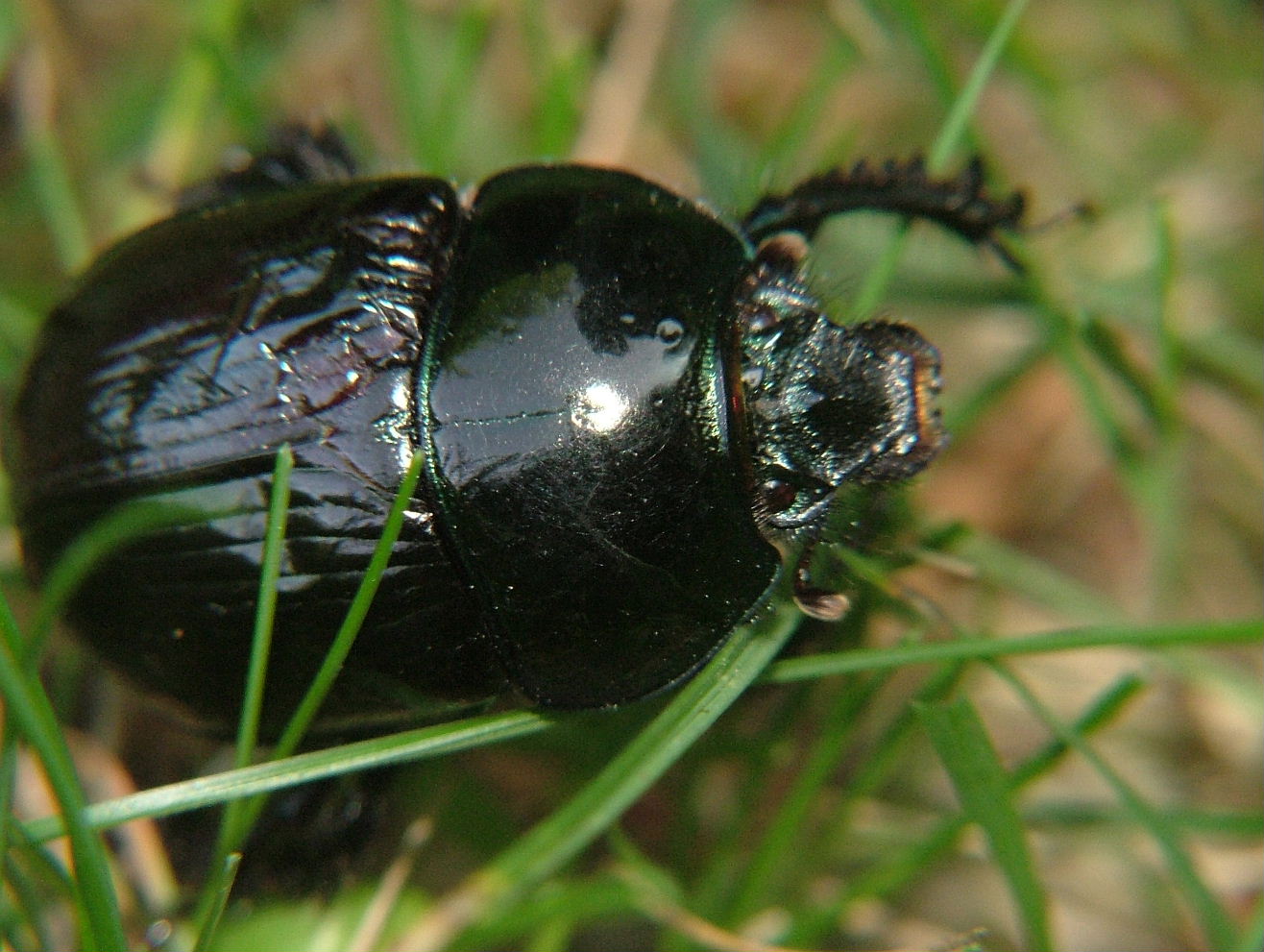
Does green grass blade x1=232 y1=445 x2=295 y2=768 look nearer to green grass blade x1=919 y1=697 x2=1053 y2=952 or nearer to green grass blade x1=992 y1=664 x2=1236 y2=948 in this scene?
green grass blade x1=919 y1=697 x2=1053 y2=952

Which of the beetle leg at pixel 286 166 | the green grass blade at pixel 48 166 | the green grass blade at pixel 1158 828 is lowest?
the green grass blade at pixel 1158 828

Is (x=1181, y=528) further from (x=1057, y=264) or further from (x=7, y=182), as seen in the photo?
(x=7, y=182)

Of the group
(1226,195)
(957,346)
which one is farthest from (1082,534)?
(1226,195)

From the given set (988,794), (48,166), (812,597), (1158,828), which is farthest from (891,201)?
(48,166)

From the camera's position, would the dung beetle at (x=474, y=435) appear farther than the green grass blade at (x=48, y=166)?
No

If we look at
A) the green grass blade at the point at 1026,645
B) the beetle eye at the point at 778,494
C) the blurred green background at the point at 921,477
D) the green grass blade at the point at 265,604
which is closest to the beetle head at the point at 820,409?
the beetle eye at the point at 778,494

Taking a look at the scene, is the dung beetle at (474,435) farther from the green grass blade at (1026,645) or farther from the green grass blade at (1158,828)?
the green grass blade at (1158,828)
